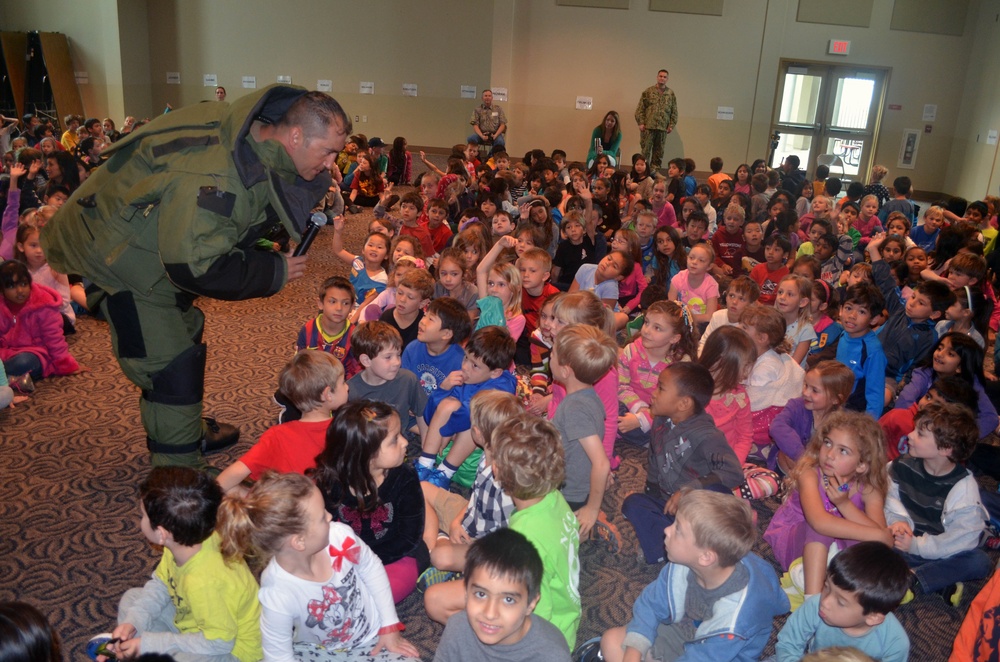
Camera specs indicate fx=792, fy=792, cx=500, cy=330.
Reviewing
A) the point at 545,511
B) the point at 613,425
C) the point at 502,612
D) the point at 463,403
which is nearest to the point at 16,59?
the point at 463,403

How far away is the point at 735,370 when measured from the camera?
365 centimetres

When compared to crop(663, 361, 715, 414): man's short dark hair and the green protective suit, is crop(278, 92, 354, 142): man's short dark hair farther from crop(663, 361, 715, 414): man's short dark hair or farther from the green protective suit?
crop(663, 361, 715, 414): man's short dark hair

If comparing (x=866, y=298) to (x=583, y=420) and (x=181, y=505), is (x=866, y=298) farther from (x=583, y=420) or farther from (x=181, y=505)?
(x=181, y=505)

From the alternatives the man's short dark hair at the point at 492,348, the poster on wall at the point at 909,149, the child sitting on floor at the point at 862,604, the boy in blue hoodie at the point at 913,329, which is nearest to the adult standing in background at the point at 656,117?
the poster on wall at the point at 909,149

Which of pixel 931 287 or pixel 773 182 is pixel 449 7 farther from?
pixel 931 287

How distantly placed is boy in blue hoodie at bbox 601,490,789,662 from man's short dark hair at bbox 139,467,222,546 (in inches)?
50.6

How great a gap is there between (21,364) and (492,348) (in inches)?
109

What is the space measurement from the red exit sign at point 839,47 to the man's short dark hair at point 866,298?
11036mm

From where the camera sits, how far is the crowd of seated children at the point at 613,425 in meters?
2.30

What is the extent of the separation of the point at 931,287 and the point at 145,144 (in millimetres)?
4391

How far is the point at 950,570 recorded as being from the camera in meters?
3.10

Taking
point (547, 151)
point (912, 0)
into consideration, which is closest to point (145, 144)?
point (547, 151)

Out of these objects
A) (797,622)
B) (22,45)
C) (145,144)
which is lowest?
(797,622)

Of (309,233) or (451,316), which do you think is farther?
(451,316)
